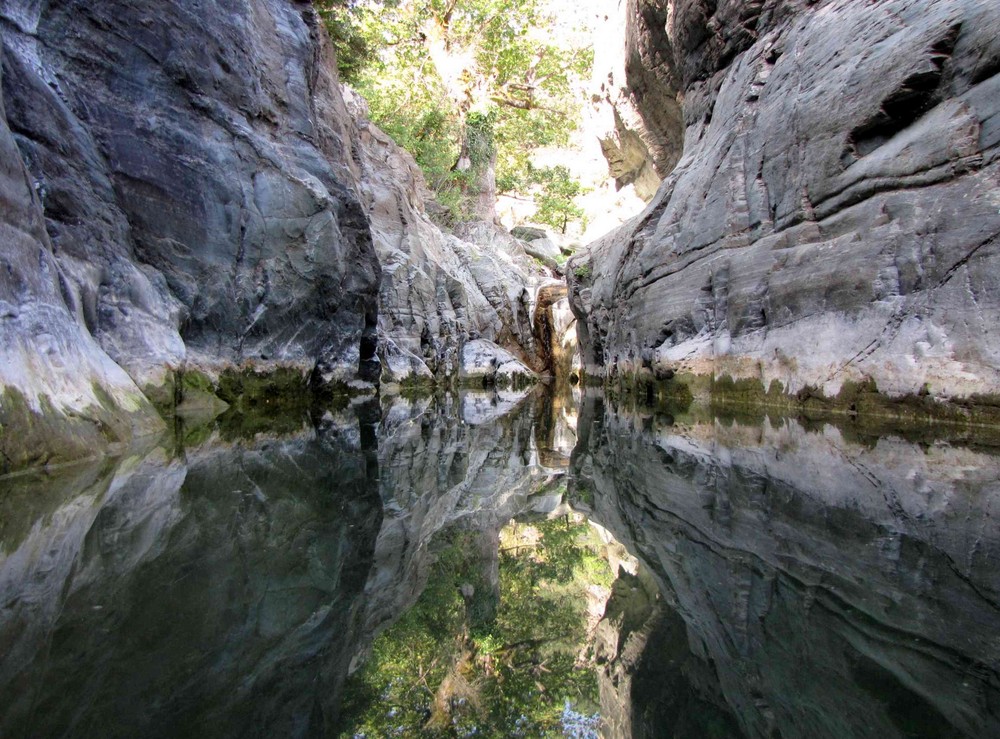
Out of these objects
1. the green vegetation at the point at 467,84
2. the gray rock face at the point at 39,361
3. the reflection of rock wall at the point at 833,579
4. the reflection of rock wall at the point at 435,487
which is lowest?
the reflection of rock wall at the point at 833,579

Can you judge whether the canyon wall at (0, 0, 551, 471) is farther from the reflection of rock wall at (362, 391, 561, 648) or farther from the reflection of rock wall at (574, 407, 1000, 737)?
the reflection of rock wall at (574, 407, 1000, 737)

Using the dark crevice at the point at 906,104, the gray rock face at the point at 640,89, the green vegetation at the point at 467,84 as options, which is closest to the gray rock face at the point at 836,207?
the dark crevice at the point at 906,104

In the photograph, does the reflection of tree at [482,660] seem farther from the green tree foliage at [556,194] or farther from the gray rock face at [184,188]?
the green tree foliage at [556,194]

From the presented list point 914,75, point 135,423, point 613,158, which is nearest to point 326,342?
point 135,423

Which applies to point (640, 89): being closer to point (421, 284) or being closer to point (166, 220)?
point (421, 284)

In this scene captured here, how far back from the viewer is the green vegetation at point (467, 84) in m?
23.3

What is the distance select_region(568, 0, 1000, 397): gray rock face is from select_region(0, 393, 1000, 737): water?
2.55 meters

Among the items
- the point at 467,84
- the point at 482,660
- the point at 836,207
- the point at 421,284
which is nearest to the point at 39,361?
the point at 482,660

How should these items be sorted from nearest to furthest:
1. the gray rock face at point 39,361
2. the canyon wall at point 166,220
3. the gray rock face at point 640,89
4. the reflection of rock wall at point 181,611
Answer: the reflection of rock wall at point 181,611
the gray rock face at point 39,361
the canyon wall at point 166,220
the gray rock face at point 640,89

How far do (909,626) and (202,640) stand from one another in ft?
6.08

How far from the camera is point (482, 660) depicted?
159cm

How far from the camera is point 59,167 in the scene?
6.46 metres

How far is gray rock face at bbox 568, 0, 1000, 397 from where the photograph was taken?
5.71 meters

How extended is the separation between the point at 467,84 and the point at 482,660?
1074 inches
